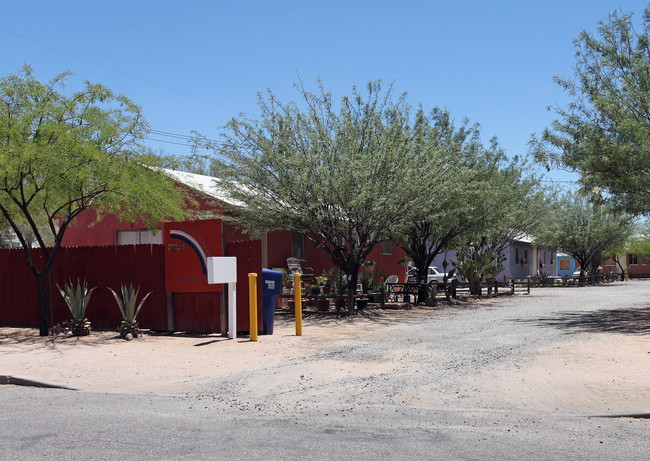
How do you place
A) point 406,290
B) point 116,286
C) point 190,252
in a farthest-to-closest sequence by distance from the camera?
point 406,290
point 116,286
point 190,252

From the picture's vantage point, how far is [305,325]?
15820 mm

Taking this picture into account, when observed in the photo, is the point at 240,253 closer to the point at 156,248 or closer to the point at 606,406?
the point at 156,248

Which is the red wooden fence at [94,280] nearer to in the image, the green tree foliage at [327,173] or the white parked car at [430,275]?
the green tree foliage at [327,173]

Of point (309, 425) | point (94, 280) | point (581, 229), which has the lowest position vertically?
point (309, 425)

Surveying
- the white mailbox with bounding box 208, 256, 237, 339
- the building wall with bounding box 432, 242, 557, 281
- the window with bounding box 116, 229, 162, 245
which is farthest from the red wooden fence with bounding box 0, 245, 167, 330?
the building wall with bounding box 432, 242, 557, 281

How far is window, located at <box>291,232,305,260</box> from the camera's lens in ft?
80.4

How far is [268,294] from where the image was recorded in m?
13.2

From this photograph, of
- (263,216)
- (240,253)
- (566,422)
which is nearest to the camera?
(566,422)

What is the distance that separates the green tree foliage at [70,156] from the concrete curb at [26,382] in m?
4.40

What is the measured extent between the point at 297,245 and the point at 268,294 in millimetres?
11633

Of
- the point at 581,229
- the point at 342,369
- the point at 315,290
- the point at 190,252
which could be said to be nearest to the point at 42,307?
the point at 190,252

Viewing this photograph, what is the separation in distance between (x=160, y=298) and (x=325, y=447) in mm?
9347

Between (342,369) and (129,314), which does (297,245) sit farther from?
(342,369)

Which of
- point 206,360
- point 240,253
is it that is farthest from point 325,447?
point 240,253
